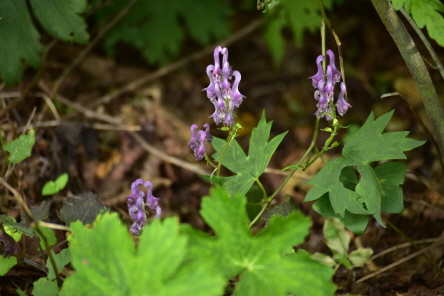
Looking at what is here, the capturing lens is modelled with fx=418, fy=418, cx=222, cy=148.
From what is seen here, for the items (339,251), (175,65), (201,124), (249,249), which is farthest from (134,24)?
(249,249)

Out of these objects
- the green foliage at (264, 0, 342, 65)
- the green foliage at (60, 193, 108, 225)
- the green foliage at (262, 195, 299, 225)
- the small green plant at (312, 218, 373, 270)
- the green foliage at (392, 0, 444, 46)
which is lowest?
the small green plant at (312, 218, 373, 270)

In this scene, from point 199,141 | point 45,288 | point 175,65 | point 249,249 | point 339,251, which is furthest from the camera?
point 175,65

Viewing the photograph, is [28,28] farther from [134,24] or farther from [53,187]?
[134,24]

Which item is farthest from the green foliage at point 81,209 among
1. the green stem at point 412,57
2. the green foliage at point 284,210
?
the green stem at point 412,57

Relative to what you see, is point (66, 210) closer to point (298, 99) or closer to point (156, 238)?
point (156, 238)

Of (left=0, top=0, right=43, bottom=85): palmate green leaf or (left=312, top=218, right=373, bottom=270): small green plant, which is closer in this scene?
(left=312, top=218, right=373, bottom=270): small green plant

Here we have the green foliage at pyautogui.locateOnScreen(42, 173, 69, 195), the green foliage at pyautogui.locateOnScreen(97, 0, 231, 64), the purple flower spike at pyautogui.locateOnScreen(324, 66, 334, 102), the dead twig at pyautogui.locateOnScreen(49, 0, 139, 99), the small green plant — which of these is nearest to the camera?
the purple flower spike at pyautogui.locateOnScreen(324, 66, 334, 102)

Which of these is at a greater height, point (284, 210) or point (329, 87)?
point (329, 87)

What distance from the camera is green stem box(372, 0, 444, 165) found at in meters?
1.88

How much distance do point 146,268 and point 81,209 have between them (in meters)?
0.75

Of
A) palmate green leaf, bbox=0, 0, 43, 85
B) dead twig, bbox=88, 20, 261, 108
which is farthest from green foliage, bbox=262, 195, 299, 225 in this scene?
dead twig, bbox=88, 20, 261, 108

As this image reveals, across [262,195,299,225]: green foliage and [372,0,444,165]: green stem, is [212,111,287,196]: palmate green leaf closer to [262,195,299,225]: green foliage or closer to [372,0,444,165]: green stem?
[262,195,299,225]: green foliage

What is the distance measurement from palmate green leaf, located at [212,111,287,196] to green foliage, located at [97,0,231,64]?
6.65ft

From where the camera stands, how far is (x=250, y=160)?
2.00 m
